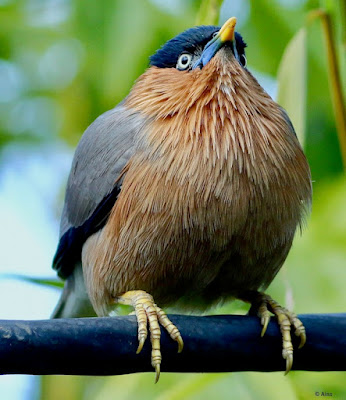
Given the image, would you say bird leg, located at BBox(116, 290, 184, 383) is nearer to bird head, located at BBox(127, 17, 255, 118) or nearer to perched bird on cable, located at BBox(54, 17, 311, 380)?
perched bird on cable, located at BBox(54, 17, 311, 380)

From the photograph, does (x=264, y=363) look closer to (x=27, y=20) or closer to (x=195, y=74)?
(x=195, y=74)

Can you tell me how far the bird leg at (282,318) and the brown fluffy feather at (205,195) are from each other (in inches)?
3.2

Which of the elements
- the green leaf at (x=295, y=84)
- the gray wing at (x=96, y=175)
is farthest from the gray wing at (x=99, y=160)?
the green leaf at (x=295, y=84)

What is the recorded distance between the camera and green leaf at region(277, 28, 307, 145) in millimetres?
4117

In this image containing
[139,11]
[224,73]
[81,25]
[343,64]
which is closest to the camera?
[224,73]

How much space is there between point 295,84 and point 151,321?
1379mm

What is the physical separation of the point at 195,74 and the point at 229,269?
962 millimetres

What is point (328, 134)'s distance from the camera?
5543 mm

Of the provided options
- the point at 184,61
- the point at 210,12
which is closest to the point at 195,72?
the point at 184,61

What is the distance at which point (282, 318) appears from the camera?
3910 millimetres

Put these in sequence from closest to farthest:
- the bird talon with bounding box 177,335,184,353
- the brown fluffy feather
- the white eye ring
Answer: the bird talon with bounding box 177,335,184,353 < the brown fluffy feather < the white eye ring

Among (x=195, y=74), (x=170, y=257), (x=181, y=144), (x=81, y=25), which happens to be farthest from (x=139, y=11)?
(x=170, y=257)

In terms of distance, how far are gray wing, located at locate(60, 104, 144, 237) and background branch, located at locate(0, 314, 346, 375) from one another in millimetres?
913

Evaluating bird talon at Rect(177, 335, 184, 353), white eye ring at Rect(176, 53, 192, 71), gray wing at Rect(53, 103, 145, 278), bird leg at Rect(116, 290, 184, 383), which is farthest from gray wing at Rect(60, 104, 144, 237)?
bird talon at Rect(177, 335, 184, 353)
